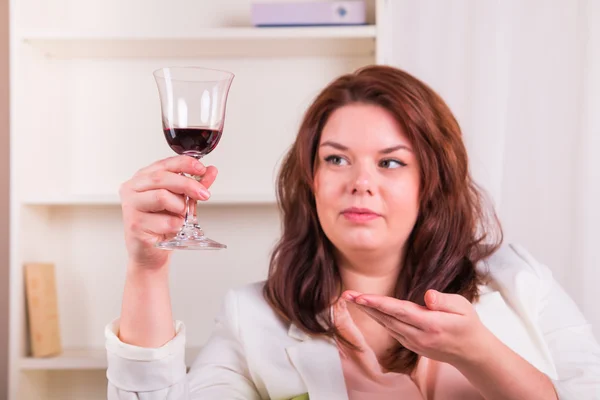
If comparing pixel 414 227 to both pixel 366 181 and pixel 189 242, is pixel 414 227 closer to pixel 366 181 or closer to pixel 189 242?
pixel 366 181

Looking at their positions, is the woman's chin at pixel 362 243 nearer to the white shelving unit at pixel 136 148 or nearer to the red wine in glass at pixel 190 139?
the red wine in glass at pixel 190 139

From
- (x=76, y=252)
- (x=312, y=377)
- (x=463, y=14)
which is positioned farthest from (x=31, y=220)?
(x=463, y=14)

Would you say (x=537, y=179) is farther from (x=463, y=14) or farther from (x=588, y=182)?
(x=463, y=14)

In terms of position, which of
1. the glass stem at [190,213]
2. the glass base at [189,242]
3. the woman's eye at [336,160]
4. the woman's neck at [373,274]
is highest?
the woman's eye at [336,160]

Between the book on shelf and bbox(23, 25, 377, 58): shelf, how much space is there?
0.76 meters

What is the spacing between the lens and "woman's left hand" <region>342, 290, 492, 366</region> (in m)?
1.06

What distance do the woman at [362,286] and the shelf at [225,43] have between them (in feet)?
1.52

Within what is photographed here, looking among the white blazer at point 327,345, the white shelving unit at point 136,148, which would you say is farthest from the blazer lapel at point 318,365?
the white shelving unit at point 136,148

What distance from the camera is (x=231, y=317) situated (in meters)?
1.68

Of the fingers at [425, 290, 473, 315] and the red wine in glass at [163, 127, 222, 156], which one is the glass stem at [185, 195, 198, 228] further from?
the fingers at [425, 290, 473, 315]

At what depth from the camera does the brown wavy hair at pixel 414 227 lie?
168 cm

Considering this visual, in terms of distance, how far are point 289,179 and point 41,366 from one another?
41.1 inches

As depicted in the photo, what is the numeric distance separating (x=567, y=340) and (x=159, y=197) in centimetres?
102

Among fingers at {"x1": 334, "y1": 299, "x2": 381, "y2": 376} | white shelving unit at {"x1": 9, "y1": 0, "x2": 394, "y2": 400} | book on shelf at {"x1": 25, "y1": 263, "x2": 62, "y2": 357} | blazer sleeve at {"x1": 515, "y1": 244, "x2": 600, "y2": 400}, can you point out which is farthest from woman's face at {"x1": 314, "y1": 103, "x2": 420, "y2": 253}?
book on shelf at {"x1": 25, "y1": 263, "x2": 62, "y2": 357}
